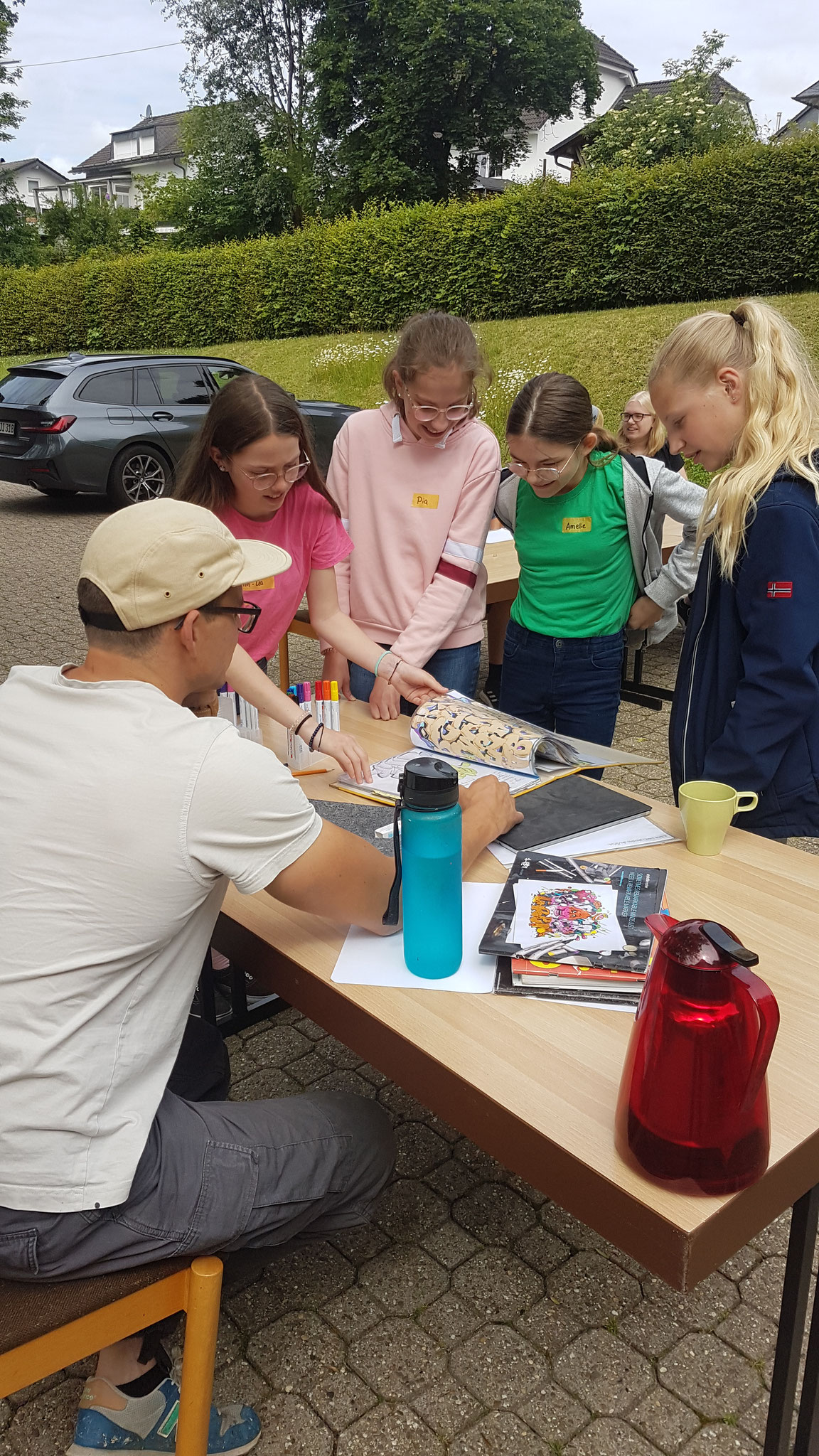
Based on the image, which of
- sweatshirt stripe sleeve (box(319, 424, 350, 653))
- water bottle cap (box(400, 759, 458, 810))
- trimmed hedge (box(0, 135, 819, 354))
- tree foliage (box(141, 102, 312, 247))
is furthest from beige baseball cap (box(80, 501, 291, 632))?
tree foliage (box(141, 102, 312, 247))

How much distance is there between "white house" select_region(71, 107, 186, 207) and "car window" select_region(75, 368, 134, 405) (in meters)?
50.5

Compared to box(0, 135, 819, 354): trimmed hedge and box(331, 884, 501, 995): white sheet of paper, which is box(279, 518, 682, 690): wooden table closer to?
box(331, 884, 501, 995): white sheet of paper

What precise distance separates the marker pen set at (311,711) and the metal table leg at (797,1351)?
1335mm

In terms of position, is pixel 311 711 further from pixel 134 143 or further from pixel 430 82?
pixel 134 143

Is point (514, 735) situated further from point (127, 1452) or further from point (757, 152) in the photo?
point (757, 152)

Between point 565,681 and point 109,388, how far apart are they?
326 inches

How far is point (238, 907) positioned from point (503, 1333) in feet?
3.10

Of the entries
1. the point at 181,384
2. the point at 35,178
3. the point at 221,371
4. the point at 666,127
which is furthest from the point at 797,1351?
the point at 35,178

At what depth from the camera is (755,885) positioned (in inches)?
69.7

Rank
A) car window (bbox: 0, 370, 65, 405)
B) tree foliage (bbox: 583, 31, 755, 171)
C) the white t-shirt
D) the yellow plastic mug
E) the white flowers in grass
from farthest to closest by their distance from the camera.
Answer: tree foliage (bbox: 583, 31, 755, 171) < the white flowers in grass < car window (bbox: 0, 370, 65, 405) < the yellow plastic mug < the white t-shirt

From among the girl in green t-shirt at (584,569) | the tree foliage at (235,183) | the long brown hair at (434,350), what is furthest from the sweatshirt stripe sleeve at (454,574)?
the tree foliage at (235,183)

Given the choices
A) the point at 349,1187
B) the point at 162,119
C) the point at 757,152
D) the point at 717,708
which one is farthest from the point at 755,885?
the point at 162,119

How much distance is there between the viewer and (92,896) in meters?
1.27

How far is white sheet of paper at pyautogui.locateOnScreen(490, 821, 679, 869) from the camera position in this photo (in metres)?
1.89
